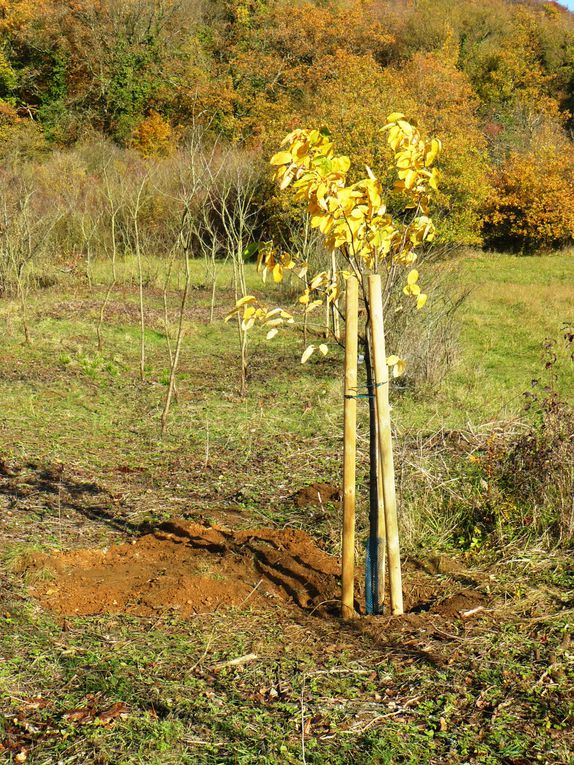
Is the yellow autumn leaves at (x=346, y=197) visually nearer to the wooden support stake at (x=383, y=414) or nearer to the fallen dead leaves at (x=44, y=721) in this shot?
the wooden support stake at (x=383, y=414)

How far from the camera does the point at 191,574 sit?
141 inches

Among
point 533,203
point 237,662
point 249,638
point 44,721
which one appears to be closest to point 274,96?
point 533,203

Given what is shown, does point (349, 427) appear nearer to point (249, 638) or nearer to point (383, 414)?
point (383, 414)

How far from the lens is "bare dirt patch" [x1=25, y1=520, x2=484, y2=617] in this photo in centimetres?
338

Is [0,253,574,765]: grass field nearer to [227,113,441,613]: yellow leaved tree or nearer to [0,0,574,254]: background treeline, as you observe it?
[227,113,441,613]: yellow leaved tree

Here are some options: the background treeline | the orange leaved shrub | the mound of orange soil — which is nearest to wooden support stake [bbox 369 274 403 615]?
the mound of orange soil

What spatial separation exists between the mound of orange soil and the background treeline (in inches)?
517

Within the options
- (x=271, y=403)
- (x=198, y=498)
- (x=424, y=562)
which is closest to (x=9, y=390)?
(x=271, y=403)

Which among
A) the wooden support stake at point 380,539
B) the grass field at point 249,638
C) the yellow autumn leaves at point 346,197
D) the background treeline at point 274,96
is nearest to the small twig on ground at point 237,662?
the grass field at point 249,638

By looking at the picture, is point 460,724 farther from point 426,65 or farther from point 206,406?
point 426,65

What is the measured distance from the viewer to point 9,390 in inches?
311

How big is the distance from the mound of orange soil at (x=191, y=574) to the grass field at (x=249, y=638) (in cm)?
9

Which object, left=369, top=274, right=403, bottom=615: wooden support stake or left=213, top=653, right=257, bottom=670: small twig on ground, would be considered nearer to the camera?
left=213, top=653, right=257, bottom=670: small twig on ground

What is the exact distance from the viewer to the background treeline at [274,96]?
21.7 m
